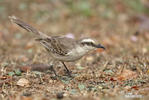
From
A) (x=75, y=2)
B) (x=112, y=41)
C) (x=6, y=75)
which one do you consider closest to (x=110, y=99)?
(x=6, y=75)

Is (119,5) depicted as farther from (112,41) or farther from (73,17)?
(112,41)

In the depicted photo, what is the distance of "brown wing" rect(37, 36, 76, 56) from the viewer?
7.65m

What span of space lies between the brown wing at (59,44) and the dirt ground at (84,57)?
1.41 ft

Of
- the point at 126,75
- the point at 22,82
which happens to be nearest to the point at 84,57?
the point at 126,75

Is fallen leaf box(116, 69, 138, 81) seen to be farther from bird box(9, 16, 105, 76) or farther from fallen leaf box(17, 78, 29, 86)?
fallen leaf box(17, 78, 29, 86)

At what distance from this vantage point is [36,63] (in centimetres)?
833

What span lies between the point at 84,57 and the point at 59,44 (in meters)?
1.38

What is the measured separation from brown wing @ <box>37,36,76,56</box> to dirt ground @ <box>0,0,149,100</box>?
43 centimetres

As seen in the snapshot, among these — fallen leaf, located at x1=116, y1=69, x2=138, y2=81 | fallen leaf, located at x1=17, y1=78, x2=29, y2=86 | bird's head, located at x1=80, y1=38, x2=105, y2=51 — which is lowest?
fallen leaf, located at x1=17, y1=78, x2=29, y2=86

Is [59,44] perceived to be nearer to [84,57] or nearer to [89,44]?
[89,44]

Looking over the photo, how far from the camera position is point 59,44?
25.8ft

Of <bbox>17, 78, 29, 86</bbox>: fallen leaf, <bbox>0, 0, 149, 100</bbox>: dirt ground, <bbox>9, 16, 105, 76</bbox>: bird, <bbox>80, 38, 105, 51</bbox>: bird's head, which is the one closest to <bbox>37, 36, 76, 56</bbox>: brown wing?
<bbox>9, 16, 105, 76</bbox>: bird

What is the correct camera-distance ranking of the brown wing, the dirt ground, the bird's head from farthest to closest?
the brown wing → the bird's head → the dirt ground

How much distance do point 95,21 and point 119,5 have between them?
191 cm
